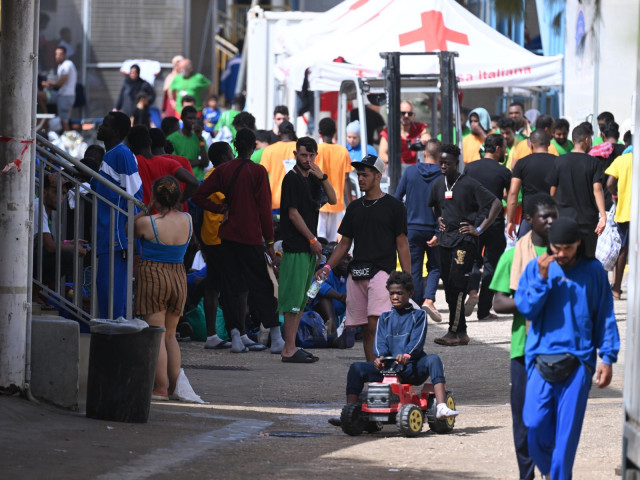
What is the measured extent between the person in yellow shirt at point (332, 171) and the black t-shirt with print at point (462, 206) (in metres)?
2.75

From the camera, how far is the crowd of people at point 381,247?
6.61 meters

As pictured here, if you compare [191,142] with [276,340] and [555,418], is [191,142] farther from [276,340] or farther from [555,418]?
[555,418]

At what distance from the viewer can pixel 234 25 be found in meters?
37.3

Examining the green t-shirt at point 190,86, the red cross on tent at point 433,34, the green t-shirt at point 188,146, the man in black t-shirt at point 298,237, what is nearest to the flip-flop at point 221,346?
the man in black t-shirt at point 298,237

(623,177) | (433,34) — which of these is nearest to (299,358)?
(623,177)

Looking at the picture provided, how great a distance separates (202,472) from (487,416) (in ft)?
9.45

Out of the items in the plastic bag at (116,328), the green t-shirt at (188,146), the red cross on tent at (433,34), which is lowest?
the plastic bag at (116,328)

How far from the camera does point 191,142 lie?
56.4 feet

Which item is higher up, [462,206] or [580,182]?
[580,182]

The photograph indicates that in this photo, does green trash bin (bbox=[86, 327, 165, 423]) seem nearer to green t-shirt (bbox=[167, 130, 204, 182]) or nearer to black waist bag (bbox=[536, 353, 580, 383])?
black waist bag (bbox=[536, 353, 580, 383])

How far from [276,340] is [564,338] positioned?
22.2ft

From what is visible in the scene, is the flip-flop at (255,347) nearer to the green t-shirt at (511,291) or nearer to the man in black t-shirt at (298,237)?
the man in black t-shirt at (298,237)

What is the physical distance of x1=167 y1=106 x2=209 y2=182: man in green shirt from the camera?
55.8ft

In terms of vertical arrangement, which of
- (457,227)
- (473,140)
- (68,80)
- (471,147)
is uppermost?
(68,80)
